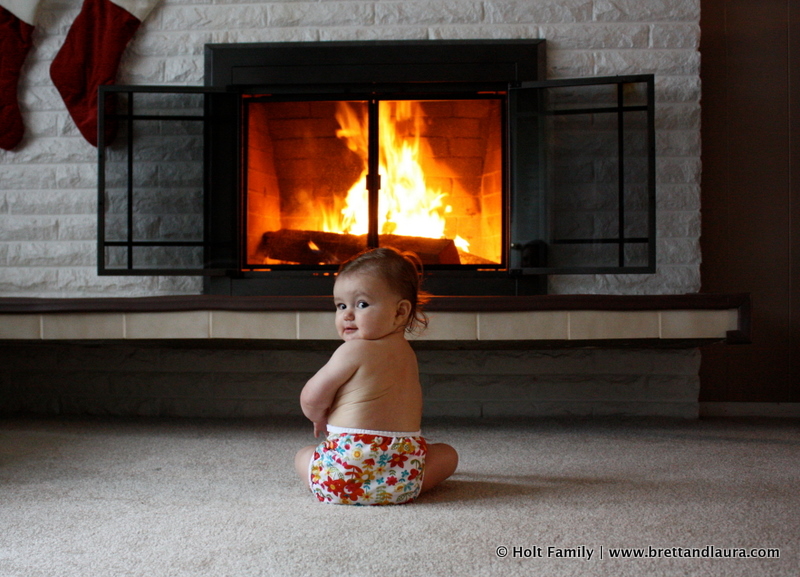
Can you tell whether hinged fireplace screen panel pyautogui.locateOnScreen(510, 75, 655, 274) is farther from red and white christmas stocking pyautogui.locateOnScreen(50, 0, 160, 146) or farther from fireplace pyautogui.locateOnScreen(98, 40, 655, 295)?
red and white christmas stocking pyautogui.locateOnScreen(50, 0, 160, 146)

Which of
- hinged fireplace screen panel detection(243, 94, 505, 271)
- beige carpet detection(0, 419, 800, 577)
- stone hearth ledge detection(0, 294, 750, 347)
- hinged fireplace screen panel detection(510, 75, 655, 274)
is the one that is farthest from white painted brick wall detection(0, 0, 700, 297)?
beige carpet detection(0, 419, 800, 577)

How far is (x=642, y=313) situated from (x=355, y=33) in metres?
1.32

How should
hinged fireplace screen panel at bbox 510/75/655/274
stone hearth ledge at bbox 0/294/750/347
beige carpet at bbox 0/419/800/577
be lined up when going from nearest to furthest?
beige carpet at bbox 0/419/800/577, stone hearth ledge at bbox 0/294/750/347, hinged fireplace screen panel at bbox 510/75/655/274

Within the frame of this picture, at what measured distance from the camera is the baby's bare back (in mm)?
1405

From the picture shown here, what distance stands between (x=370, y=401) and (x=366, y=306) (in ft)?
0.58

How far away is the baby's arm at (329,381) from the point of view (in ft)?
4.63

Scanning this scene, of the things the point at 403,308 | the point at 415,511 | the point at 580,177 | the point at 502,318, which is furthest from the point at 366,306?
the point at 580,177

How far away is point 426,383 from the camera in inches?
104

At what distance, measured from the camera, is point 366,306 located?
4.68ft

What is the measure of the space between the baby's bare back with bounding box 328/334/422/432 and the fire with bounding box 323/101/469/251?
1.09m

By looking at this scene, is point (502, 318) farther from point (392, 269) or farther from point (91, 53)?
point (91, 53)

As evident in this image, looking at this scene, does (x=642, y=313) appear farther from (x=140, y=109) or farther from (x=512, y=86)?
(x=140, y=109)

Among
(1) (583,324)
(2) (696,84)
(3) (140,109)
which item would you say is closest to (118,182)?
(3) (140,109)

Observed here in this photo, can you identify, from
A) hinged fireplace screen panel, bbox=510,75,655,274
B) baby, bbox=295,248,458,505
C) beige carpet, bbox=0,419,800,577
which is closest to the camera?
beige carpet, bbox=0,419,800,577
